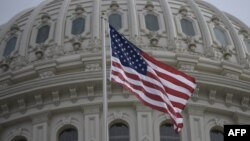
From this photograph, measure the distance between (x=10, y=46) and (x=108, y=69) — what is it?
489 inches

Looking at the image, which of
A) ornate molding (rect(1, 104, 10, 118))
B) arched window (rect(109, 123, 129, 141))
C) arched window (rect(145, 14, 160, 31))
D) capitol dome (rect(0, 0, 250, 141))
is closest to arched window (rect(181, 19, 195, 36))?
capitol dome (rect(0, 0, 250, 141))

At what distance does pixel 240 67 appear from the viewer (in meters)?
40.3

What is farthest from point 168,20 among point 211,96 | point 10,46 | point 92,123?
point 92,123

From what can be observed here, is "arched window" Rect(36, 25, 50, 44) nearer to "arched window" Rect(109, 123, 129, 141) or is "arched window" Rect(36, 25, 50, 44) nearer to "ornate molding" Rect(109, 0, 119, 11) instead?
"ornate molding" Rect(109, 0, 119, 11)

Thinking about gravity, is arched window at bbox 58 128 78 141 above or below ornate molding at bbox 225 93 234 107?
below

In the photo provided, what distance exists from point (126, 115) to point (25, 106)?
18.0ft

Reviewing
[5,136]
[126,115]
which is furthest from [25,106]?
[126,115]

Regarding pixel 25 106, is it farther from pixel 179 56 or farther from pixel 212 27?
pixel 212 27

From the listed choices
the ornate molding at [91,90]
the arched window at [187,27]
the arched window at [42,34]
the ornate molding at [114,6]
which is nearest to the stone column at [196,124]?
the ornate molding at [91,90]

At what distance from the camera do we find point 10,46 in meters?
44.9

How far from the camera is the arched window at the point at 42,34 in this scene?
142 feet

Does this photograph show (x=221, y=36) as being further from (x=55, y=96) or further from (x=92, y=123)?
(x=92, y=123)

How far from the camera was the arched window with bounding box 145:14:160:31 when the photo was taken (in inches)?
1682

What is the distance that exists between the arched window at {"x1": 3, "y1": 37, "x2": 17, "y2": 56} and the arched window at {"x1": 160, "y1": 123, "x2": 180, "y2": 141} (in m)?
12.5
